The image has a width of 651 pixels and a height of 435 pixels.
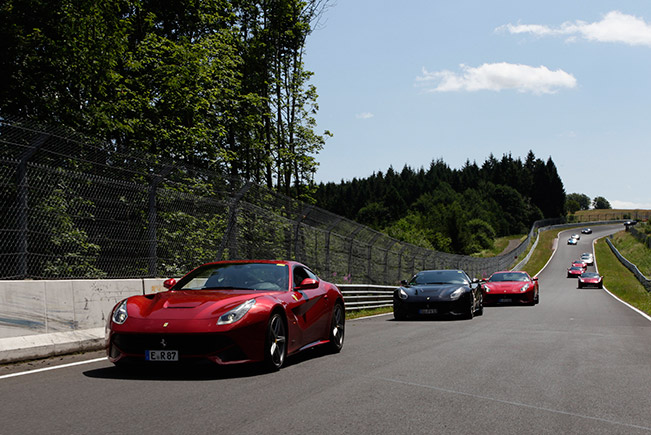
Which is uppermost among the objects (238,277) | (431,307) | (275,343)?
(238,277)

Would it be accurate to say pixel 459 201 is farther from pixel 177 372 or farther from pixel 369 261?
pixel 177 372

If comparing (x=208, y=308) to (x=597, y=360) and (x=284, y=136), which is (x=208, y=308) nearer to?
(x=597, y=360)

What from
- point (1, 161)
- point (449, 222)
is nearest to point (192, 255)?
point (1, 161)

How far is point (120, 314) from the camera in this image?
22.7ft

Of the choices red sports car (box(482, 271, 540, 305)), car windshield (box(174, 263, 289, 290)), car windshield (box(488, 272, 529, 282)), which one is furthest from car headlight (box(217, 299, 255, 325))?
car windshield (box(488, 272, 529, 282))

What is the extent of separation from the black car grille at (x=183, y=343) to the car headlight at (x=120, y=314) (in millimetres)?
279

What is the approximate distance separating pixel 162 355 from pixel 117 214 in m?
4.24

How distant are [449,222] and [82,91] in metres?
112

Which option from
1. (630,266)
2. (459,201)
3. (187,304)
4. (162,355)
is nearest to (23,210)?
(187,304)

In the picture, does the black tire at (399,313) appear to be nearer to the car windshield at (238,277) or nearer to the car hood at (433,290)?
the car hood at (433,290)

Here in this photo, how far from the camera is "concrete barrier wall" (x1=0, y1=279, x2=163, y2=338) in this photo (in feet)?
25.6

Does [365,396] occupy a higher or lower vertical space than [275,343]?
lower

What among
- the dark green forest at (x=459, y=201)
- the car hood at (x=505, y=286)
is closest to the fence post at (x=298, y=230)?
the car hood at (x=505, y=286)

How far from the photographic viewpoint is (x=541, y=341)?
11039 mm
